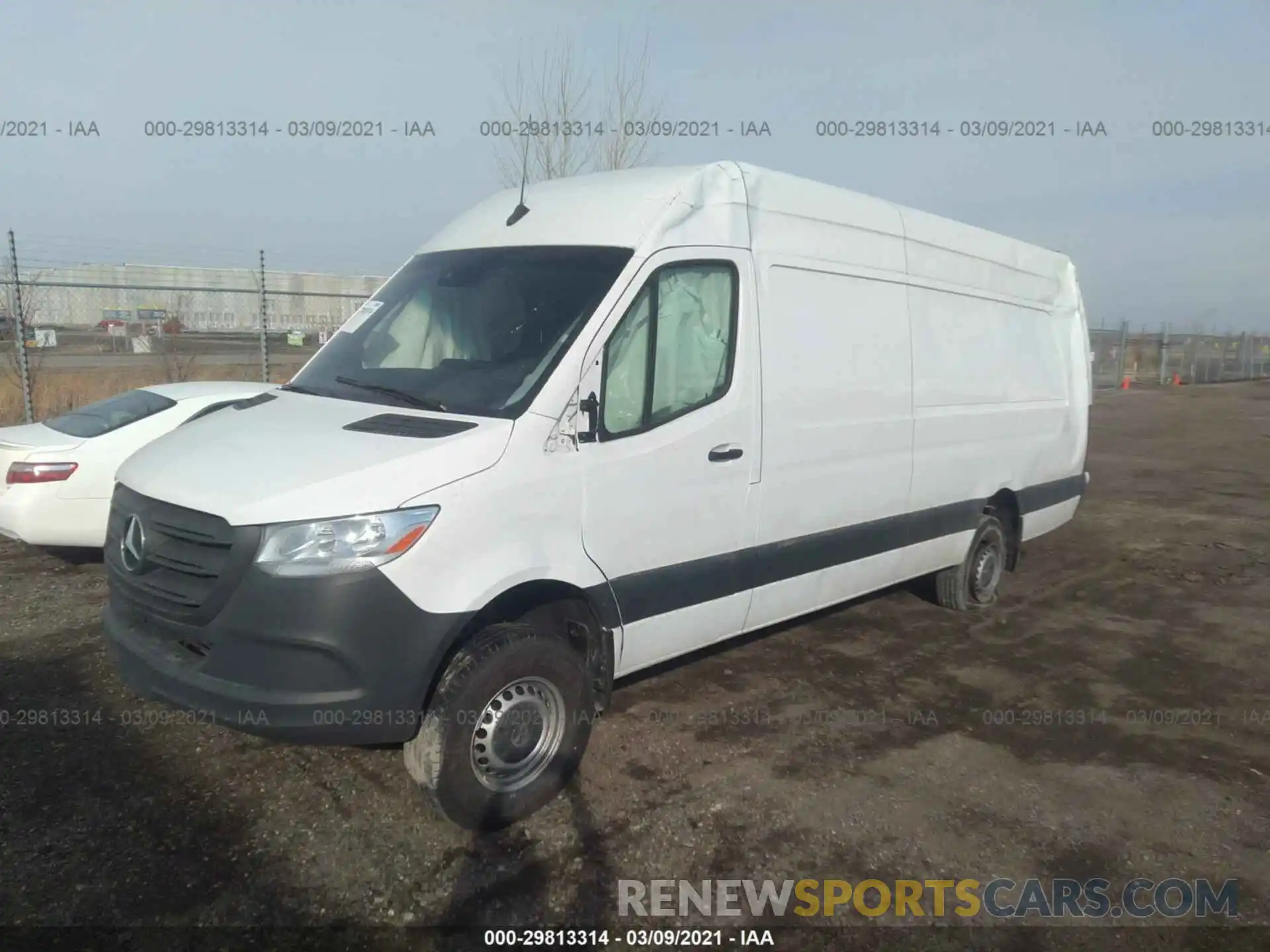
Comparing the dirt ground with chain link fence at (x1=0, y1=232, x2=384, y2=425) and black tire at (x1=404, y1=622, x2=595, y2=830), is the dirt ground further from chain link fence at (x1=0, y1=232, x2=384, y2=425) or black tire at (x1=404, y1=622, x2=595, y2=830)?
chain link fence at (x1=0, y1=232, x2=384, y2=425)

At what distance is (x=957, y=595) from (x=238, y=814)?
5063 millimetres

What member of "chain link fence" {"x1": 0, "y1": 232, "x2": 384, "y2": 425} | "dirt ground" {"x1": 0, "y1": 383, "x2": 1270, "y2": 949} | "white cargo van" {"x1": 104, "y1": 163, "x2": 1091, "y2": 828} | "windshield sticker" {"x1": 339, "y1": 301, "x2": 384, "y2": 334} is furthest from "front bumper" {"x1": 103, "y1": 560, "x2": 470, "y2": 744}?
"chain link fence" {"x1": 0, "y1": 232, "x2": 384, "y2": 425}

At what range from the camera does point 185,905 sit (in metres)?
3.20

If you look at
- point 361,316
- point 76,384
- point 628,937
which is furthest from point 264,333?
point 628,937

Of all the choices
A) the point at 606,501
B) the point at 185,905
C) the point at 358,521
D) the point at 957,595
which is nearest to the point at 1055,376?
the point at 957,595

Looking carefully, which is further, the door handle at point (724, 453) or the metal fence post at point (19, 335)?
the metal fence post at point (19, 335)

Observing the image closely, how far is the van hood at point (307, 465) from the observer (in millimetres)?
3248

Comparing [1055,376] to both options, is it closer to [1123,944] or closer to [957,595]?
[957,595]

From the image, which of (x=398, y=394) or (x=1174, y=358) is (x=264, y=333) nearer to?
(x=398, y=394)

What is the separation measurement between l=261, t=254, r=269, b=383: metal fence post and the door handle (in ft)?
31.1

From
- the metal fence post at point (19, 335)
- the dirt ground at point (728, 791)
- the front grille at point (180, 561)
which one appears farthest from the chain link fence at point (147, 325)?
the front grille at point (180, 561)

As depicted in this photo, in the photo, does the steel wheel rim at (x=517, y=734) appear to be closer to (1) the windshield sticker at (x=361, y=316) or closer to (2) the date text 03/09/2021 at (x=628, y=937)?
(2) the date text 03/09/2021 at (x=628, y=937)

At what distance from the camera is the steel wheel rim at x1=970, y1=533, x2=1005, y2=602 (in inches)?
271
